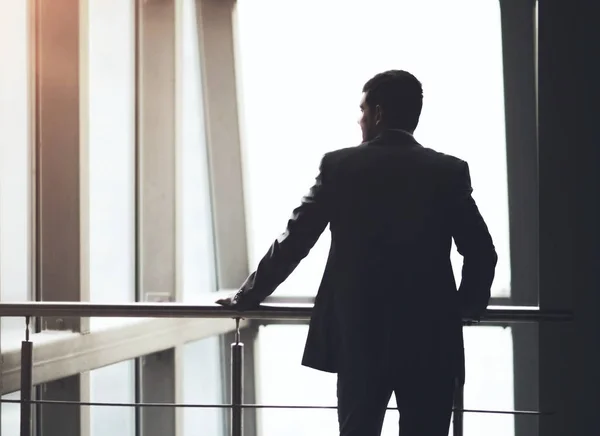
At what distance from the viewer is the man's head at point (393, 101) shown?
62.7 inches

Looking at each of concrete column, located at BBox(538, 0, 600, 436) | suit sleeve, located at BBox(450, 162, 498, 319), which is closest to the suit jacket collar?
suit sleeve, located at BBox(450, 162, 498, 319)

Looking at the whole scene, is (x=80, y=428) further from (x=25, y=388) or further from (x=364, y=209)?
(x=364, y=209)

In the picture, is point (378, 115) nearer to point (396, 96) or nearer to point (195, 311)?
point (396, 96)

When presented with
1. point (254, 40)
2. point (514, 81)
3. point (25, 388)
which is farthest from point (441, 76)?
point (25, 388)

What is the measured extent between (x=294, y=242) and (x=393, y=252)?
264mm

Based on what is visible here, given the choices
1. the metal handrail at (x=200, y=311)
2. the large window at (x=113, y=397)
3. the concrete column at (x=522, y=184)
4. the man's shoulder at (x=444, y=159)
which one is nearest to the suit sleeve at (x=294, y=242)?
the metal handrail at (x=200, y=311)

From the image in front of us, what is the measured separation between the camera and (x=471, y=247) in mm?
1607

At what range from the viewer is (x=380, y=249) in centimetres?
151

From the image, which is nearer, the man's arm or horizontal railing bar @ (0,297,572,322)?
the man's arm

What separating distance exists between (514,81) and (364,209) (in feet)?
9.01

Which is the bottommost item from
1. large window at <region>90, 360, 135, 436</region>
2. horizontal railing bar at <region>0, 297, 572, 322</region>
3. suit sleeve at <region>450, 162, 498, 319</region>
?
large window at <region>90, 360, 135, 436</region>

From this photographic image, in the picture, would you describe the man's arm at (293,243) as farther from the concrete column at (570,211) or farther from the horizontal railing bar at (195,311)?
the concrete column at (570,211)

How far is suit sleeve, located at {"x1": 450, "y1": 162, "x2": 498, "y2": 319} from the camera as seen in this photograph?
1.56 m

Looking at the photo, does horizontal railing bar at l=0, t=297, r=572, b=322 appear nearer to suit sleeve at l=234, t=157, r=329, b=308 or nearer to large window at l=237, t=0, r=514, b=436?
suit sleeve at l=234, t=157, r=329, b=308
